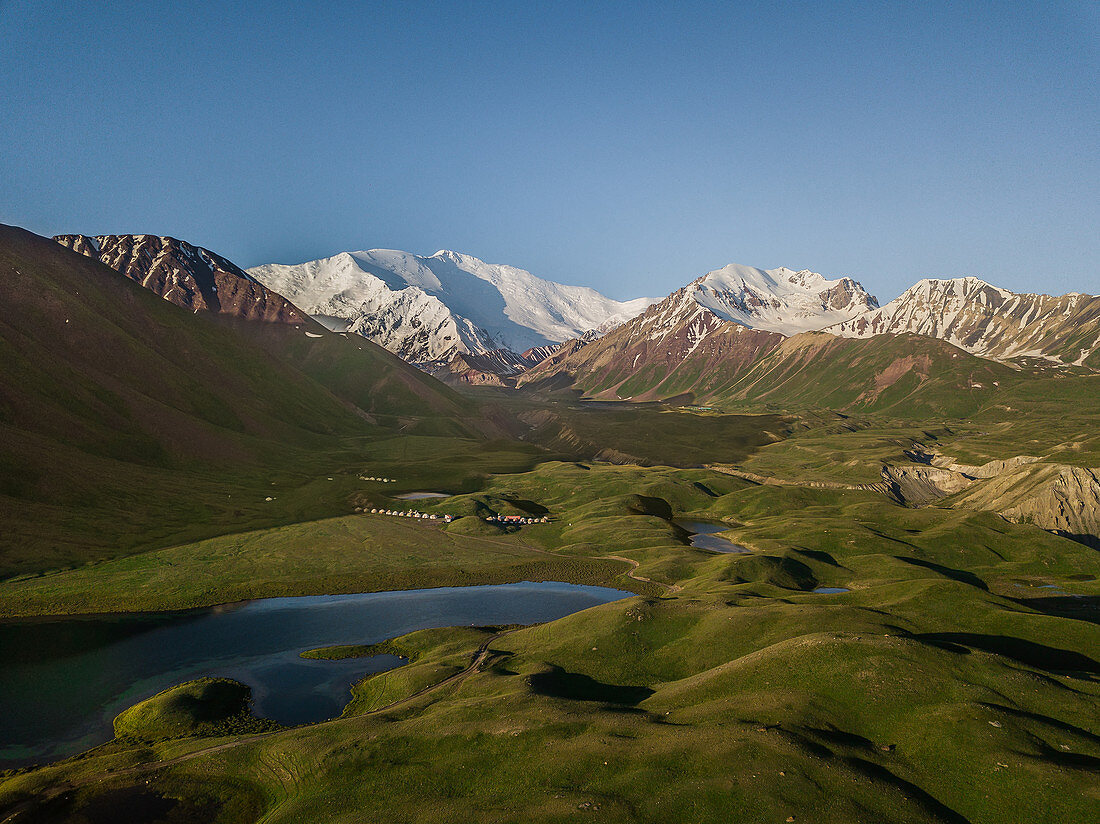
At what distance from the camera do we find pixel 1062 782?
43469 millimetres

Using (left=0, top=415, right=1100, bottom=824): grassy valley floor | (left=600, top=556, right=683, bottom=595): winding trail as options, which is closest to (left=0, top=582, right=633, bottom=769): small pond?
(left=0, top=415, right=1100, bottom=824): grassy valley floor

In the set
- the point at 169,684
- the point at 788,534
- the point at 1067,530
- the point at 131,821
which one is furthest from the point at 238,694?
the point at 1067,530

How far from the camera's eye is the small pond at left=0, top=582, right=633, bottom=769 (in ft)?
279

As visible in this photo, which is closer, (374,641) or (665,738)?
(665,738)

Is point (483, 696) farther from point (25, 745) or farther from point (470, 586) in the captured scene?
point (470, 586)

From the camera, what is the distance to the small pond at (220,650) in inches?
3344

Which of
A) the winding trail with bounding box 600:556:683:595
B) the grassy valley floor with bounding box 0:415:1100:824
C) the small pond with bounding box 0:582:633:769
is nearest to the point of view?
the grassy valley floor with bounding box 0:415:1100:824

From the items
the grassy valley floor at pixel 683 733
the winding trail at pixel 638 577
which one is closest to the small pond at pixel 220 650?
the grassy valley floor at pixel 683 733

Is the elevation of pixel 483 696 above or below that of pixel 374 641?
above

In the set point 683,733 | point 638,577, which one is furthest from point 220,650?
point 683,733

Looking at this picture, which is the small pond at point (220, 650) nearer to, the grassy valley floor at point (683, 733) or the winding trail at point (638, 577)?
the grassy valley floor at point (683, 733)

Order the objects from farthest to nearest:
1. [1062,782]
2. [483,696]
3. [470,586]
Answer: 1. [470,586]
2. [483,696]
3. [1062,782]

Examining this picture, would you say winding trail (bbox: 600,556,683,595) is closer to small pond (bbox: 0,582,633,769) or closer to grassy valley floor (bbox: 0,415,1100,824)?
small pond (bbox: 0,582,633,769)

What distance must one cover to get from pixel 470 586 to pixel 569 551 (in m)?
36.5
